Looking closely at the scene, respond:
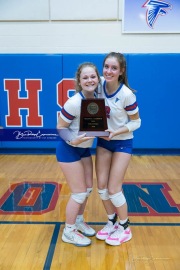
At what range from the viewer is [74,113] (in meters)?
2.41

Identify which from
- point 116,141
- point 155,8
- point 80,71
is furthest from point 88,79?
point 155,8

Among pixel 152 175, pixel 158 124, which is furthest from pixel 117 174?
pixel 158 124

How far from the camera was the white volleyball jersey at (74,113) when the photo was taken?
2387mm

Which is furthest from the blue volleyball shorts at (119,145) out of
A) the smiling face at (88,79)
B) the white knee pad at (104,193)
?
the smiling face at (88,79)

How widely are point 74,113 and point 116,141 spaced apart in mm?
430

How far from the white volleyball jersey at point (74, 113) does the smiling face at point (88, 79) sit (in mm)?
94

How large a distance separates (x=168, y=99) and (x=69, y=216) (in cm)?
322

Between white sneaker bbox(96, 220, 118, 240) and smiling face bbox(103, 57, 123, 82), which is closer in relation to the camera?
smiling face bbox(103, 57, 123, 82)

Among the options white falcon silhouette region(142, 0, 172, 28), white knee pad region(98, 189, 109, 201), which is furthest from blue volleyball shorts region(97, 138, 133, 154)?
white falcon silhouette region(142, 0, 172, 28)

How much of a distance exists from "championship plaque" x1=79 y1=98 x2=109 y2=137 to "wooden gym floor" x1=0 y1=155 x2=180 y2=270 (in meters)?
0.97

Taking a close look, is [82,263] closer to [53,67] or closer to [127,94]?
[127,94]

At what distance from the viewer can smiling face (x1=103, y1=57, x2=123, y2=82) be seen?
94.7 inches

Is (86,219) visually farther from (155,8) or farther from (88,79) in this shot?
(155,8)

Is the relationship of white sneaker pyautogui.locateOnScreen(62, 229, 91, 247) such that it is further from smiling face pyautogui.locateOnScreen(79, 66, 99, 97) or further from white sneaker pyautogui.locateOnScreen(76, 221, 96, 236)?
smiling face pyautogui.locateOnScreen(79, 66, 99, 97)
